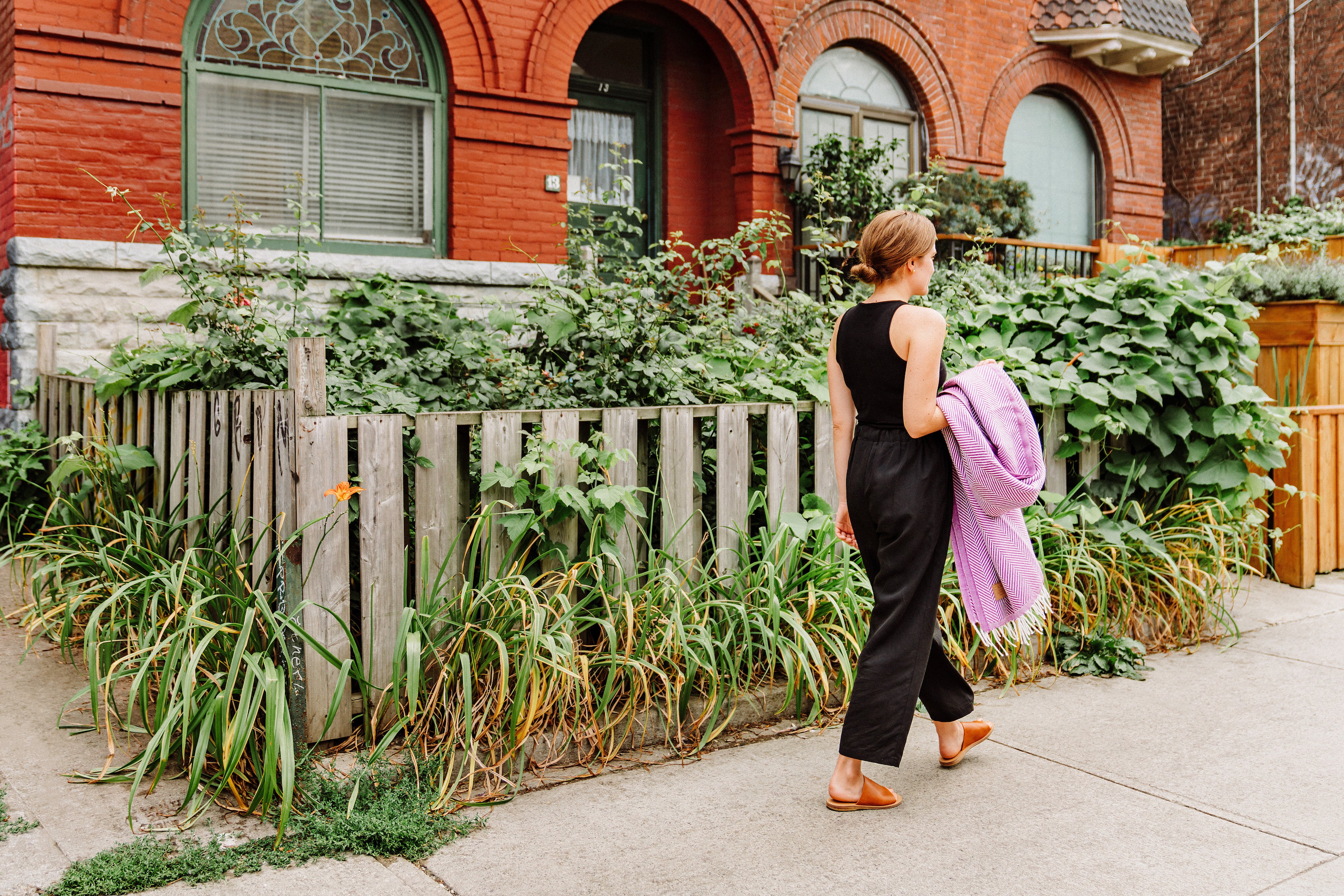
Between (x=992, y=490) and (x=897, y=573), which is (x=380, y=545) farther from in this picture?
(x=992, y=490)

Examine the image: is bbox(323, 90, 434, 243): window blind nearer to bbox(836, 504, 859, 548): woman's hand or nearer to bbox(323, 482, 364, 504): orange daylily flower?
bbox(323, 482, 364, 504): orange daylily flower

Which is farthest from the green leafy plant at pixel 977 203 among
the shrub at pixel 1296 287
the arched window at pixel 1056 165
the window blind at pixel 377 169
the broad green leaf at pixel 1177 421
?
the broad green leaf at pixel 1177 421

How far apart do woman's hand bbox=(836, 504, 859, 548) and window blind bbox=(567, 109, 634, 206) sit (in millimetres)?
7584

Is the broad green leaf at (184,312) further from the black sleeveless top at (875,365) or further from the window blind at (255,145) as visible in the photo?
the window blind at (255,145)

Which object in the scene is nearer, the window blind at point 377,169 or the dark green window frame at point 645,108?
the window blind at point 377,169

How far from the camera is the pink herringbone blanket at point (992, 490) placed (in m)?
3.29

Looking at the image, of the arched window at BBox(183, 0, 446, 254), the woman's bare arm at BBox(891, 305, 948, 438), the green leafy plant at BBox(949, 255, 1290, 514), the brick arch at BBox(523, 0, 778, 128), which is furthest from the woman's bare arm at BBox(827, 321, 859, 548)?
the brick arch at BBox(523, 0, 778, 128)

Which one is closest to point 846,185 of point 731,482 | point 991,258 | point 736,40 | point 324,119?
point 736,40

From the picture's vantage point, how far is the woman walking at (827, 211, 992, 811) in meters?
3.26

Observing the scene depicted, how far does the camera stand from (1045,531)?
16.4ft

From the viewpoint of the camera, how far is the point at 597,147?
1110cm

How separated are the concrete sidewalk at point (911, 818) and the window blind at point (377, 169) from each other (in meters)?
5.49

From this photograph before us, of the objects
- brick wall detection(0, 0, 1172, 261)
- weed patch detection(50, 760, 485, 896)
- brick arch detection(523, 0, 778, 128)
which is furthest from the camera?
brick arch detection(523, 0, 778, 128)

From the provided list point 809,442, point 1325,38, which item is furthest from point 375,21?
point 1325,38
